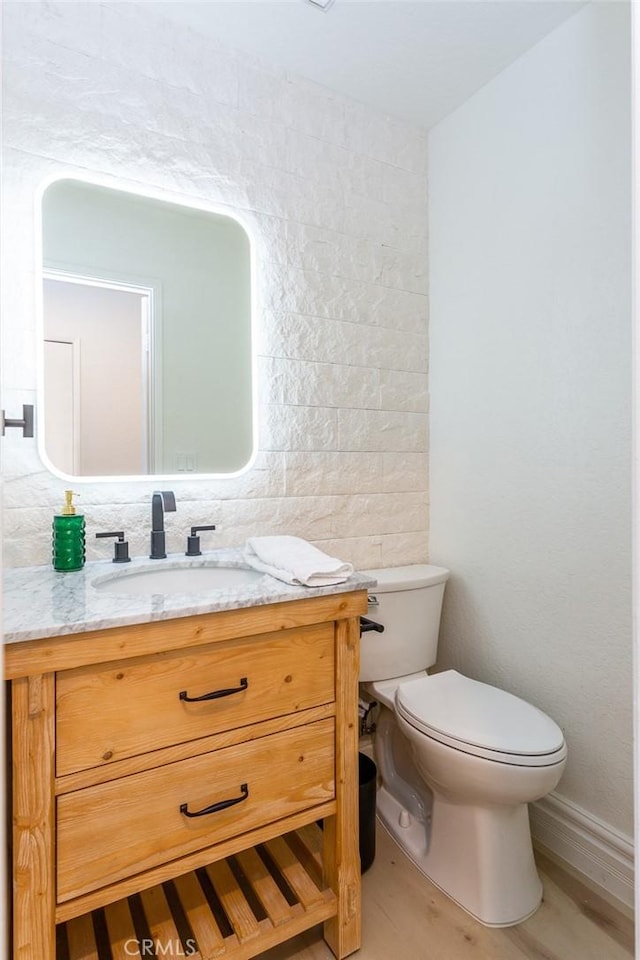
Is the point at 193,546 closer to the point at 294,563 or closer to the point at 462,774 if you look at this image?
the point at 294,563

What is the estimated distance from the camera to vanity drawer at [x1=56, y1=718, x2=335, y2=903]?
3.26 ft

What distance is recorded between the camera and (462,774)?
4.43ft

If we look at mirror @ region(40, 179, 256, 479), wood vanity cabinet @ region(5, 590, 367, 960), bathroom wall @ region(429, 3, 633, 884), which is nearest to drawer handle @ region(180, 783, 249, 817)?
wood vanity cabinet @ region(5, 590, 367, 960)

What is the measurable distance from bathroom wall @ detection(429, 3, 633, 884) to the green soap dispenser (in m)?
1.27

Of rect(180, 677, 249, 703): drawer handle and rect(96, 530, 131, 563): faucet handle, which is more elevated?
rect(96, 530, 131, 563): faucet handle

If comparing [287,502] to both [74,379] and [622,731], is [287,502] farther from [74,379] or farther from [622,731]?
[622,731]

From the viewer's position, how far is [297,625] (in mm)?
1194

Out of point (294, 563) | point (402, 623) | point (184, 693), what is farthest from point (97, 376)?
point (402, 623)

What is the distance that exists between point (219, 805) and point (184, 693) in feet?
0.82

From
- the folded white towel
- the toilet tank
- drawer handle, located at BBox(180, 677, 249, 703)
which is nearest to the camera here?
drawer handle, located at BBox(180, 677, 249, 703)

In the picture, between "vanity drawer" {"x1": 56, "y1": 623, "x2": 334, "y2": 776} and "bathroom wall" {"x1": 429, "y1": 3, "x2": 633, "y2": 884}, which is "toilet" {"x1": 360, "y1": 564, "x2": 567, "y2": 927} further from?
"vanity drawer" {"x1": 56, "y1": 623, "x2": 334, "y2": 776}

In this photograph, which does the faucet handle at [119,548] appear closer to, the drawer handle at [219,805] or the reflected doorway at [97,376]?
the reflected doorway at [97,376]

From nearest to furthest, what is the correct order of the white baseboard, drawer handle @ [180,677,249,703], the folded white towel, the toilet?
drawer handle @ [180,677,249,703]
the folded white towel
the toilet
the white baseboard

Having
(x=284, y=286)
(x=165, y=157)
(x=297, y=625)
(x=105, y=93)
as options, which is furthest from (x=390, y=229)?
(x=297, y=625)
